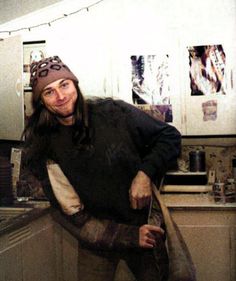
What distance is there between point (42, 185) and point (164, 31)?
383 millimetres

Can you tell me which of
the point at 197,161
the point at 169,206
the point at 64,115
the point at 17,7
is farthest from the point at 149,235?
the point at 17,7

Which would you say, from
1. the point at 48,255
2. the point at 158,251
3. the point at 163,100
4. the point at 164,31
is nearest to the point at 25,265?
the point at 48,255

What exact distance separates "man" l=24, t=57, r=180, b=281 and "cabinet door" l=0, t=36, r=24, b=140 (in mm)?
39

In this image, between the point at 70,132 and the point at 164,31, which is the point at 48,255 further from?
the point at 164,31

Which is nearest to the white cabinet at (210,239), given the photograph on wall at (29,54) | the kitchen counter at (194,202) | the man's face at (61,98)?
the kitchen counter at (194,202)

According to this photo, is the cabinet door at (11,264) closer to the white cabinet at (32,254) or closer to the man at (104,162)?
the white cabinet at (32,254)

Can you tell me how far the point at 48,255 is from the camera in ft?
2.32

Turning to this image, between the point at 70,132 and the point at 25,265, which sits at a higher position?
the point at 70,132

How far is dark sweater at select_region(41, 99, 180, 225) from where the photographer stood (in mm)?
644

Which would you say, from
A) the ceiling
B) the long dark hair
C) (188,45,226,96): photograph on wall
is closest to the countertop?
the long dark hair

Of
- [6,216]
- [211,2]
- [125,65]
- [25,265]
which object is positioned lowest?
[25,265]

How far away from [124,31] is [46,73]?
0.17 m

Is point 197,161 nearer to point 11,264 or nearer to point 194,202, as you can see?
point 194,202

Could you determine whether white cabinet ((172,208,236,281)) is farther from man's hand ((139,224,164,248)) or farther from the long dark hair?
the long dark hair
